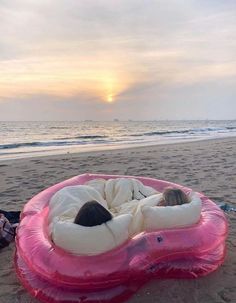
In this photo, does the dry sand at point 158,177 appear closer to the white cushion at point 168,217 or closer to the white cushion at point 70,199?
the white cushion at point 168,217

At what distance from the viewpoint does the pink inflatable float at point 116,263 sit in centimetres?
253

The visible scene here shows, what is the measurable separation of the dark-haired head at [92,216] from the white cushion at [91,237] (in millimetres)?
35

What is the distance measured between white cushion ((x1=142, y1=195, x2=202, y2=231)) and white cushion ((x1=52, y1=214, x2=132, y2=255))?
1.17ft

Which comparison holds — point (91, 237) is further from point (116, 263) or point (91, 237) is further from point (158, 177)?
point (158, 177)

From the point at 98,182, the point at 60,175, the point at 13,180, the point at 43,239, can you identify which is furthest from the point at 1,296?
the point at 60,175

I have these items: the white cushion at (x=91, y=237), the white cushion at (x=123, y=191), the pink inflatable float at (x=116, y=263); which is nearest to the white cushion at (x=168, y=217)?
the pink inflatable float at (x=116, y=263)

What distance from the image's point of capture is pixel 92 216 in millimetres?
2605

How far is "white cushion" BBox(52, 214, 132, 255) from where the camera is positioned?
254 centimetres

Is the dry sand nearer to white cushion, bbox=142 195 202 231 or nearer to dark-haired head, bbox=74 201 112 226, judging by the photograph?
white cushion, bbox=142 195 202 231

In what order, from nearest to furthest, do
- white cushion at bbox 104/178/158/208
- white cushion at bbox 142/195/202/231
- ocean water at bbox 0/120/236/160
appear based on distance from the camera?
1. white cushion at bbox 142/195/202/231
2. white cushion at bbox 104/178/158/208
3. ocean water at bbox 0/120/236/160

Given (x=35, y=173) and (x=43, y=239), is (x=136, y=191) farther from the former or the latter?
(x=35, y=173)

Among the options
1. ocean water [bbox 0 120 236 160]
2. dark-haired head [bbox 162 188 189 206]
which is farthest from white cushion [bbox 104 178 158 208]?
ocean water [bbox 0 120 236 160]

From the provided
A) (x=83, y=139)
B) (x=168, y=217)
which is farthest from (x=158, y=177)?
(x=83, y=139)

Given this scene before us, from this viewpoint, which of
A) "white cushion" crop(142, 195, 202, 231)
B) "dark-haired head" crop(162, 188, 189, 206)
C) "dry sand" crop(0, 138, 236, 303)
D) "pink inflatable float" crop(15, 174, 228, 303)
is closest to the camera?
"pink inflatable float" crop(15, 174, 228, 303)
